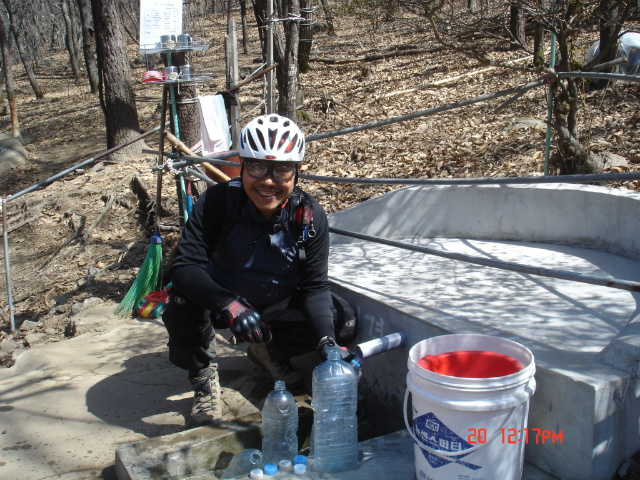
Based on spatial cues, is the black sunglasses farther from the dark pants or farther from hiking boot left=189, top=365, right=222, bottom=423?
hiking boot left=189, top=365, right=222, bottom=423

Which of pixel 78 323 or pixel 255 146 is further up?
pixel 255 146

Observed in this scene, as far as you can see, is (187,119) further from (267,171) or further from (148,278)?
(267,171)

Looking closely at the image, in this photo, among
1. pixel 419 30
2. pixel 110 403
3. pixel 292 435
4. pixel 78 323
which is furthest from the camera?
pixel 419 30

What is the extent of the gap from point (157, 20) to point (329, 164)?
3950 mm

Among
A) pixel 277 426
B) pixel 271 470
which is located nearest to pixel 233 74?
pixel 277 426

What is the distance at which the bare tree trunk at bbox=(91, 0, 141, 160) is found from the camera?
11927mm

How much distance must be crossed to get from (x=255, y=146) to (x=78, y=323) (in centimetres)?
312

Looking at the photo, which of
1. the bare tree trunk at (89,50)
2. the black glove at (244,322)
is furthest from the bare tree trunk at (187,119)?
the bare tree trunk at (89,50)

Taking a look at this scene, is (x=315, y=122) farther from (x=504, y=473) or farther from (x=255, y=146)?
(x=504, y=473)

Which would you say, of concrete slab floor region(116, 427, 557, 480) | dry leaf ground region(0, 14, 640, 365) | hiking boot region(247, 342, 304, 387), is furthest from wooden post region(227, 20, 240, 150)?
concrete slab floor region(116, 427, 557, 480)

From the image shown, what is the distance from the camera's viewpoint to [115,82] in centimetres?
1220

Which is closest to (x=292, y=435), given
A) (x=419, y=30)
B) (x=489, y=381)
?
(x=489, y=381)

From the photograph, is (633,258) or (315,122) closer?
(633,258)

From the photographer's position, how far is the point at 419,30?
20125mm
